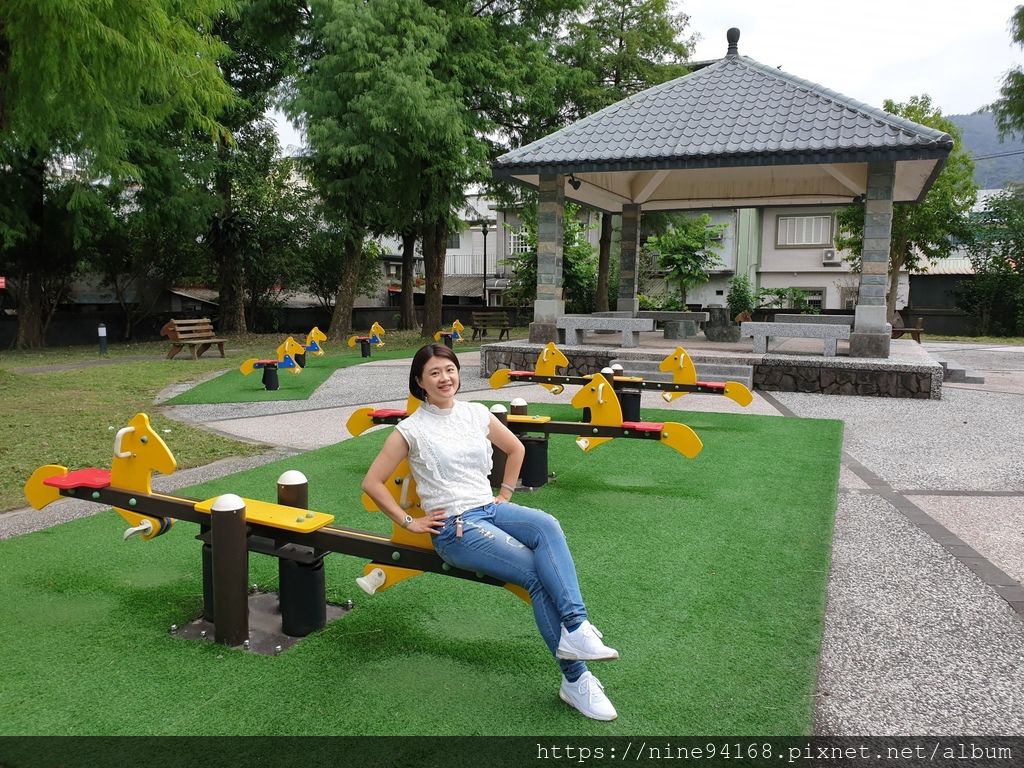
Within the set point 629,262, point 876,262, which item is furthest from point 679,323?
point 876,262

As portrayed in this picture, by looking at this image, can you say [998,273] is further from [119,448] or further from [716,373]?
[119,448]

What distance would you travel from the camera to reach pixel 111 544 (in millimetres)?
4785

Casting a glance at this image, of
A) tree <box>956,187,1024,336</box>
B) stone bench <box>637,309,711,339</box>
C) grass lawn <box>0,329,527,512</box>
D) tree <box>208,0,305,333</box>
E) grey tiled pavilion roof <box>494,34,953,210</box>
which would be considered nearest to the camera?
grass lawn <box>0,329,527,512</box>

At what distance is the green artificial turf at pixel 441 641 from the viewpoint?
9.52 ft

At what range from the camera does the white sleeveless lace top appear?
3219 mm

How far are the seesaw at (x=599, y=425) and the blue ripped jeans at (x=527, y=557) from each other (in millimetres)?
2737

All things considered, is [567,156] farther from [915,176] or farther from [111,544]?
[111,544]

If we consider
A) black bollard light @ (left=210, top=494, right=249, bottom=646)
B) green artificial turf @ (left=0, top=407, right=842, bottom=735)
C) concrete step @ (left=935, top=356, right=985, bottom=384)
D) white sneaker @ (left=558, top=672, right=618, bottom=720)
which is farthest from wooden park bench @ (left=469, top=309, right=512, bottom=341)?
white sneaker @ (left=558, top=672, right=618, bottom=720)

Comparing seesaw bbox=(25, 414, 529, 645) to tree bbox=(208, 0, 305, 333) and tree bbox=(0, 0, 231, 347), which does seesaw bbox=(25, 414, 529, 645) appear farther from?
tree bbox=(208, 0, 305, 333)

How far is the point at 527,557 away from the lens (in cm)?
304

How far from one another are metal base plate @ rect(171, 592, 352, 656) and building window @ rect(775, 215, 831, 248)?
3815 cm

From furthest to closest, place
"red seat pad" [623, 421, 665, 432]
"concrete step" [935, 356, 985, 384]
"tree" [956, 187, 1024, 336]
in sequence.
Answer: "tree" [956, 187, 1024, 336] → "concrete step" [935, 356, 985, 384] → "red seat pad" [623, 421, 665, 432]

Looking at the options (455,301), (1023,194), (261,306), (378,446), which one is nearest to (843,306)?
(1023,194)

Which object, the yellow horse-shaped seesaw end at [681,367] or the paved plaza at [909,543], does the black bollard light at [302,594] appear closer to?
the paved plaza at [909,543]
